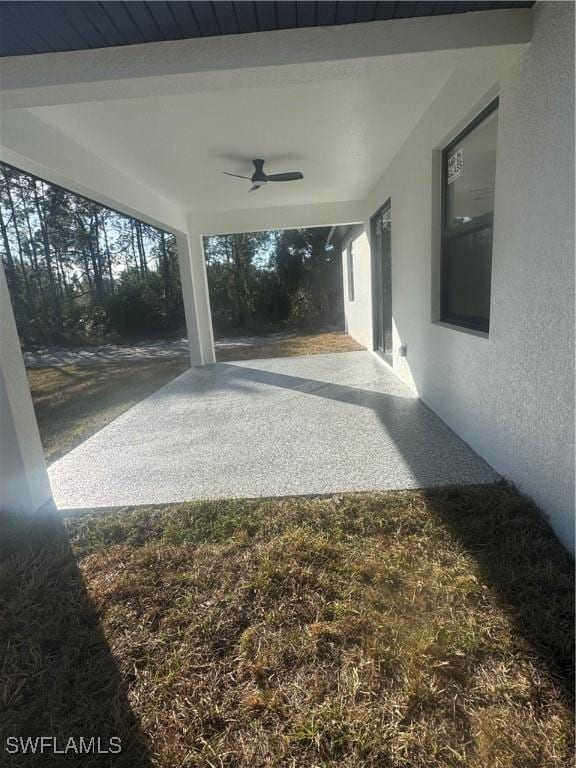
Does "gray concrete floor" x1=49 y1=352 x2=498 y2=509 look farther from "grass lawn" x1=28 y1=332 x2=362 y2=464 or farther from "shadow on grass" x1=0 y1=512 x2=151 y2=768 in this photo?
"shadow on grass" x1=0 y1=512 x2=151 y2=768

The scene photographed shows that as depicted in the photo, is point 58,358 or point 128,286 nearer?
point 58,358

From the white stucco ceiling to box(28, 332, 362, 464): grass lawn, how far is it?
292 centimetres

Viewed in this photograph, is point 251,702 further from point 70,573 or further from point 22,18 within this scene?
point 22,18

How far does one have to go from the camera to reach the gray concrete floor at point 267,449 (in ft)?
8.74

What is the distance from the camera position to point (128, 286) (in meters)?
13.7

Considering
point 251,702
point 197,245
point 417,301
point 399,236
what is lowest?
point 251,702

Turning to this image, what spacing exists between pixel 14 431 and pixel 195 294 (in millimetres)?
5316

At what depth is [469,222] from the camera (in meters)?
2.99

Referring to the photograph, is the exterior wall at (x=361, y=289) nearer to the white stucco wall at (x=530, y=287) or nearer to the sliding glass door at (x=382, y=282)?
the sliding glass door at (x=382, y=282)

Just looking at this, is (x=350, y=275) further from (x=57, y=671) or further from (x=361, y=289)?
(x=57, y=671)

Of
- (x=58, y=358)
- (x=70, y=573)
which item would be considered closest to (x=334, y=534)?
(x=70, y=573)

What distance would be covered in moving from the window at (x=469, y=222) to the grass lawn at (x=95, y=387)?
3.84m

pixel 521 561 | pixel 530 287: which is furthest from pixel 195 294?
pixel 521 561

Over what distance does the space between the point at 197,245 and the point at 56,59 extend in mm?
5387
